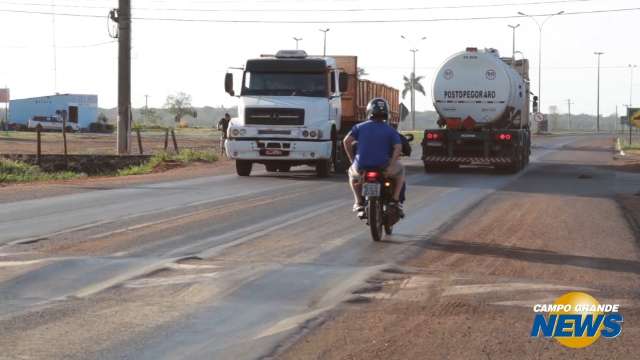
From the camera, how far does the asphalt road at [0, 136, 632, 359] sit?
23.1 ft

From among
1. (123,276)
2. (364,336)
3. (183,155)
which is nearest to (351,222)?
(123,276)

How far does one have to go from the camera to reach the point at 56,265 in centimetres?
997

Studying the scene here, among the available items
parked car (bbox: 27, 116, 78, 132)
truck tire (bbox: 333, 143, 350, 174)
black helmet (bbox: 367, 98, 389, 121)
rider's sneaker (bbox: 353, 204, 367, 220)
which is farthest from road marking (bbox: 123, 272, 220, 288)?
parked car (bbox: 27, 116, 78, 132)

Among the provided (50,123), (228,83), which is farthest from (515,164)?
(50,123)

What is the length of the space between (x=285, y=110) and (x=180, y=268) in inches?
590

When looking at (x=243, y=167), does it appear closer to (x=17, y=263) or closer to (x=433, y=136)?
(x=433, y=136)

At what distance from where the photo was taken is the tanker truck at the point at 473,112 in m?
28.5

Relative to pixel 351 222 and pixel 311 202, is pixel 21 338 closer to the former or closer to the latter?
pixel 351 222

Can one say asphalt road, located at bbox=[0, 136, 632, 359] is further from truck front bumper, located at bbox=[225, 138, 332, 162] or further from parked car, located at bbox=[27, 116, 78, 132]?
parked car, located at bbox=[27, 116, 78, 132]

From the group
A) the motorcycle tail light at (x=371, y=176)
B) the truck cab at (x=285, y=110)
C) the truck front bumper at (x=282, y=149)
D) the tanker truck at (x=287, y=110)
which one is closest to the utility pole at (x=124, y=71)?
the tanker truck at (x=287, y=110)

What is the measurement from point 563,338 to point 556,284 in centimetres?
222

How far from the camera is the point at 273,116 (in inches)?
975

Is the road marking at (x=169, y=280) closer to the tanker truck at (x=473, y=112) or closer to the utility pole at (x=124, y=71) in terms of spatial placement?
the tanker truck at (x=473, y=112)

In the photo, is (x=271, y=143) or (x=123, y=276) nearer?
(x=123, y=276)
